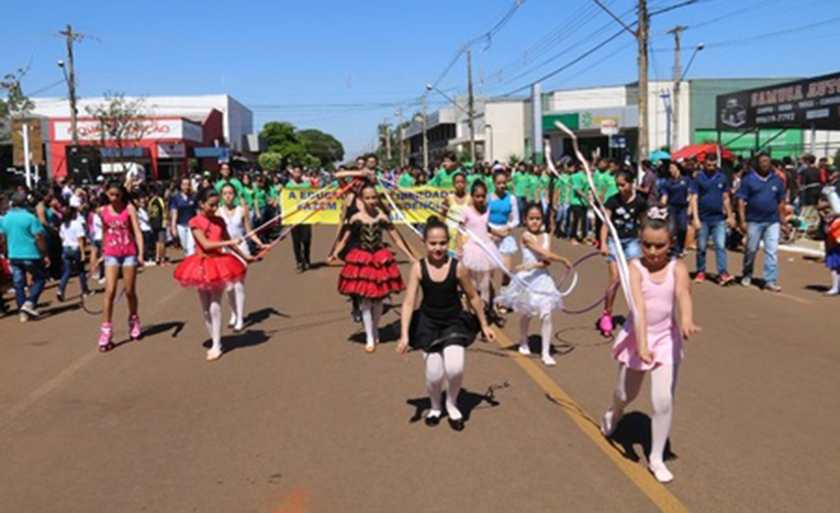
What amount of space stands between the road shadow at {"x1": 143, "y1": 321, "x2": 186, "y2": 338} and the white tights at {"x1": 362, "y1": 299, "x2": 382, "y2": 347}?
8.47 feet

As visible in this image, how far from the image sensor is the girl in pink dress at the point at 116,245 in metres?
8.46

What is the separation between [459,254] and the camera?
9.66 metres

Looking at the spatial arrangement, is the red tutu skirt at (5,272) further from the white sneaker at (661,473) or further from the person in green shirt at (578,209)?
the person in green shirt at (578,209)

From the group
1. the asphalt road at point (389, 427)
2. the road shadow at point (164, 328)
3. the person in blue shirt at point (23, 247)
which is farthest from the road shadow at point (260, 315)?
the person in blue shirt at point (23, 247)

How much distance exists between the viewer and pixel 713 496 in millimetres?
4199

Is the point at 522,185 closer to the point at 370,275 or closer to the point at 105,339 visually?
the point at 370,275

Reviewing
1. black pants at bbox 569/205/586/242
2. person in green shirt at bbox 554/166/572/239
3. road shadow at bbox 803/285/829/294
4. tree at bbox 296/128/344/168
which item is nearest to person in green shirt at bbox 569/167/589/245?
black pants at bbox 569/205/586/242

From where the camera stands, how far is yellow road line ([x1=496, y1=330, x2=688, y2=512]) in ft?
13.7

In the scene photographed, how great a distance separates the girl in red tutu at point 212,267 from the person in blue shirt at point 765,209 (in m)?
7.43

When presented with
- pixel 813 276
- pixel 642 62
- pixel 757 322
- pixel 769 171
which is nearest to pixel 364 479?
pixel 757 322

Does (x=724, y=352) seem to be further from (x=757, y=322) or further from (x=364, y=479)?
(x=364, y=479)

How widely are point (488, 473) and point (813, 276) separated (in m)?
10.1

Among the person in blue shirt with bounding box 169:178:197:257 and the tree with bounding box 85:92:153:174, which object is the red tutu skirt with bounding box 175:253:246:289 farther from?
the tree with bounding box 85:92:153:174

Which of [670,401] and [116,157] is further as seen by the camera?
[116,157]
